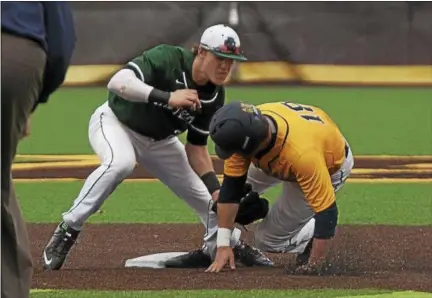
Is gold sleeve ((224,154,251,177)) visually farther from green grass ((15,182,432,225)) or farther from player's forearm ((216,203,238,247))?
green grass ((15,182,432,225))

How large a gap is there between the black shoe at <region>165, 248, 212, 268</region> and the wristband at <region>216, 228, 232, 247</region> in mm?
514

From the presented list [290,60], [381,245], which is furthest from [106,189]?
[290,60]

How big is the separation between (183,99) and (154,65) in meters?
0.43

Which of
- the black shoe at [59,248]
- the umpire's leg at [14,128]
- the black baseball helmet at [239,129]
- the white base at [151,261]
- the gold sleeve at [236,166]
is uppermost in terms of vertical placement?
the umpire's leg at [14,128]

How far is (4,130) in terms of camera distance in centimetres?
359

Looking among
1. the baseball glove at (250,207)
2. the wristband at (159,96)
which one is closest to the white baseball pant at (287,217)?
the baseball glove at (250,207)

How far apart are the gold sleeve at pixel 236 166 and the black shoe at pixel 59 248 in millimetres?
1009

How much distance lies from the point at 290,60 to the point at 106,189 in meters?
12.8

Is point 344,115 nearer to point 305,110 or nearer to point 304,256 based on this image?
point 304,256

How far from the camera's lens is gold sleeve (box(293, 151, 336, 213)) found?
19.7ft

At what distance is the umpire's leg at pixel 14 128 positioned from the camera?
3.53 metres

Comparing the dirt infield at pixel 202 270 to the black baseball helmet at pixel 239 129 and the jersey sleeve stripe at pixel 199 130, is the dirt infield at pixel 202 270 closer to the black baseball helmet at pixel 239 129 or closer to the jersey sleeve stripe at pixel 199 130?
the black baseball helmet at pixel 239 129

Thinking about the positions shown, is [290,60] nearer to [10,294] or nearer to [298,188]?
[298,188]

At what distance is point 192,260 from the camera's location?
22.5 ft
